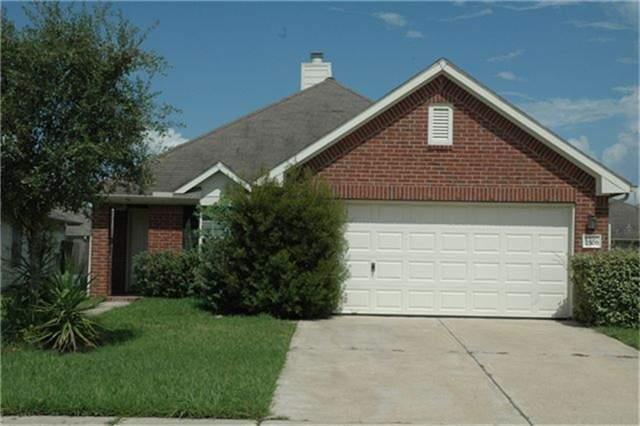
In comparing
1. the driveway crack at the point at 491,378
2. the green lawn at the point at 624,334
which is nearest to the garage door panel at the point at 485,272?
the driveway crack at the point at 491,378

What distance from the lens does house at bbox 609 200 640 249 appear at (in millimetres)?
36250

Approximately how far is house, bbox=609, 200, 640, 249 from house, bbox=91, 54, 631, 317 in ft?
68.3

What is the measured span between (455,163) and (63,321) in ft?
27.1

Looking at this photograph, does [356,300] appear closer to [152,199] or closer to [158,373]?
[152,199]

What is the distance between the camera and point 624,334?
1280 centimetres

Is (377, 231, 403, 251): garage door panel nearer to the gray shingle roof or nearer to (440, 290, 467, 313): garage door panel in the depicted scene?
(440, 290, 467, 313): garage door panel

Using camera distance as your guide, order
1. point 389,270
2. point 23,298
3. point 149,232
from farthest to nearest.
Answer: point 149,232
point 389,270
point 23,298

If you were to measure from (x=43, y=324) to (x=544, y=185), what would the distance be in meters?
9.71

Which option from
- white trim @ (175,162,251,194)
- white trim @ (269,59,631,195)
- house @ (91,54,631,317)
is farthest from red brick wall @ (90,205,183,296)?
white trim @ (269,59,631,195)

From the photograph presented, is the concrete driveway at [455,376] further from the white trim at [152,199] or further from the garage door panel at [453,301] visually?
the white trim at [152,199]

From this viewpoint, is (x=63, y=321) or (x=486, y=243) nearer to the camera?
(x=63, y=321)

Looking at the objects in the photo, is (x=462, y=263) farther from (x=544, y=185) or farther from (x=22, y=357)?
(x=22, y=357)

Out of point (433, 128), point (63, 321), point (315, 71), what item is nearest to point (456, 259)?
point (433, 128)

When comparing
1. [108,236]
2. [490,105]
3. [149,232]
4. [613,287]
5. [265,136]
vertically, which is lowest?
[613,287]
